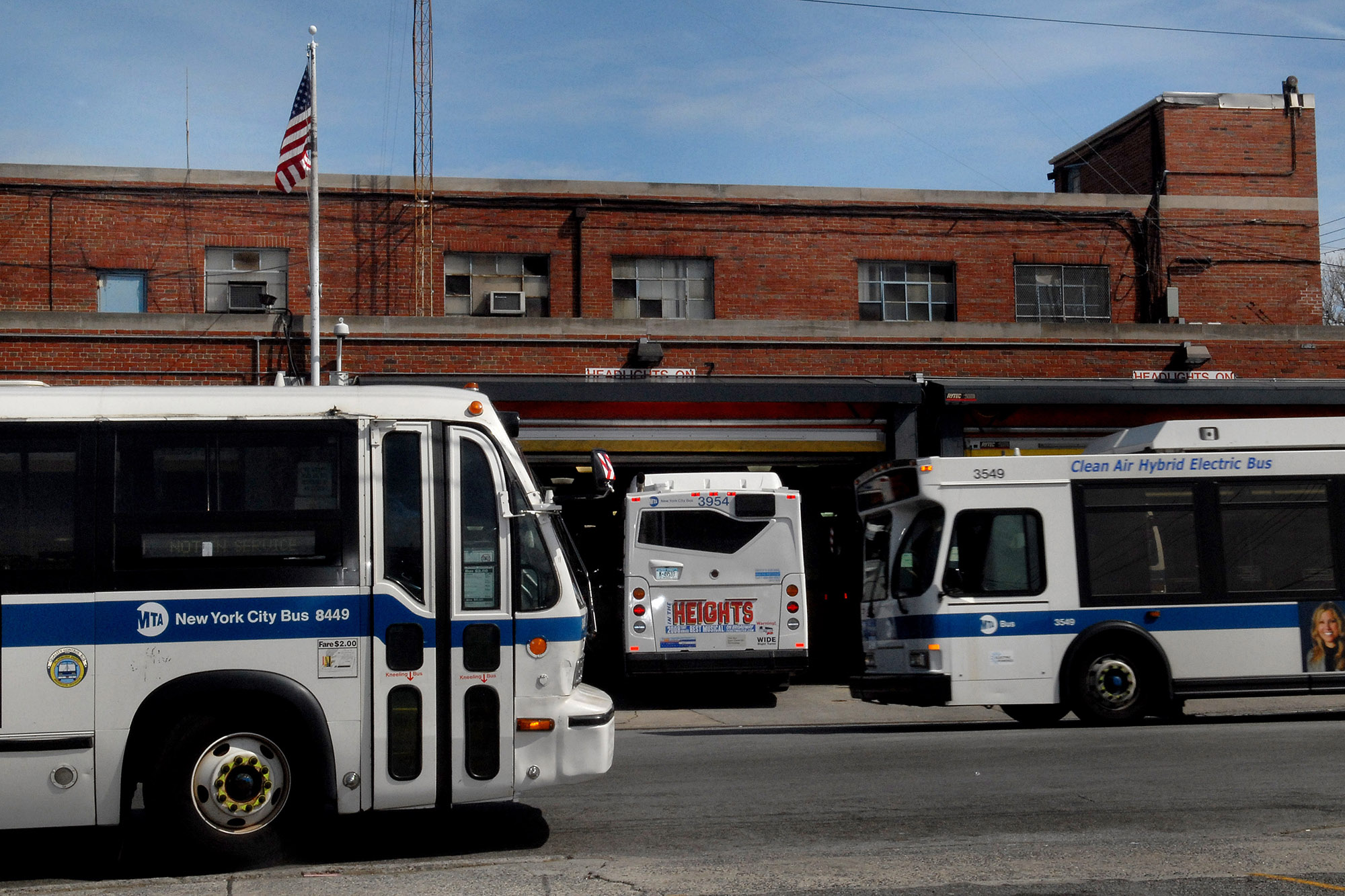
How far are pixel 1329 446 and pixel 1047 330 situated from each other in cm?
808

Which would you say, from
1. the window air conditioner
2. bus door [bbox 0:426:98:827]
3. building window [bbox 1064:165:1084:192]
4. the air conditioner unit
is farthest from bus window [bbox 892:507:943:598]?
building window [bbox 1064:165:1084:192]

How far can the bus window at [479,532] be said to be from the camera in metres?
6.96

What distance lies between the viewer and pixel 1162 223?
2308cm

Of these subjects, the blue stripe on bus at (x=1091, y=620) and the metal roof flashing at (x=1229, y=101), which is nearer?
the blue stripe on bus at (x=1091, y=620)

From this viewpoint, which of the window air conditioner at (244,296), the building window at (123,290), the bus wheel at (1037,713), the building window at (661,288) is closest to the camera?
the bus wheel at (1037,713)

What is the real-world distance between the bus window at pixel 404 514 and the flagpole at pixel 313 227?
11521mm

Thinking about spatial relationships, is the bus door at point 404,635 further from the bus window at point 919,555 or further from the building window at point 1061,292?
the building window at point 1061,292

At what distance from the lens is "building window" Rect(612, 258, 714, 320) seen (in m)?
21.8

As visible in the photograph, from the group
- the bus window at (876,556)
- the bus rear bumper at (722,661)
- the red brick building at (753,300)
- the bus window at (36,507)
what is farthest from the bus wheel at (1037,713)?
the bus window at (36,507)

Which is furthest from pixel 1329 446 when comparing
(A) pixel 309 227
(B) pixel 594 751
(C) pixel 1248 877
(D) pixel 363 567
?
(A) pixel 309 227

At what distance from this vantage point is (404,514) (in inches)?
273

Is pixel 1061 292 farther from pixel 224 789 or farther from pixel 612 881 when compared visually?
pixel 224 789

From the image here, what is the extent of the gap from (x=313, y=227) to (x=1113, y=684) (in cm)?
1277

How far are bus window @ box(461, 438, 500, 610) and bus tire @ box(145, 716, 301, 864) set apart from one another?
4.00ft
